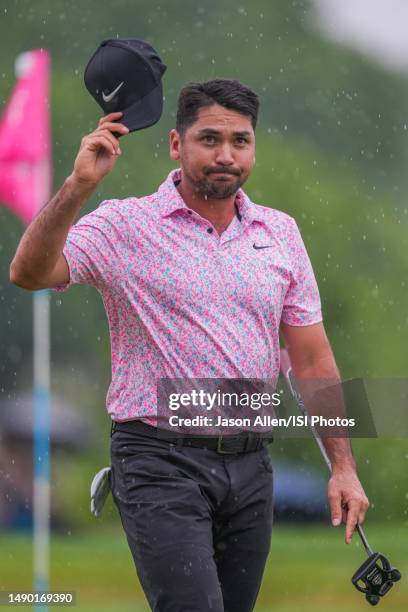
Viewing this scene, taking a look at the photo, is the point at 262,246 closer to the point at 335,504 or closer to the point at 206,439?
the point at 206,439

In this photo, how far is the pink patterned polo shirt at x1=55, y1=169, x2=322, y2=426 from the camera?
448cm

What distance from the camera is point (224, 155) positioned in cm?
464

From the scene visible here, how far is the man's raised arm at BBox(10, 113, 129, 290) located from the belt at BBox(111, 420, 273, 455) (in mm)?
549

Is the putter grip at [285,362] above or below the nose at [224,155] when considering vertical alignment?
below

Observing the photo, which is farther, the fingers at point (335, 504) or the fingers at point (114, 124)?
the fingers at point (335, 504)

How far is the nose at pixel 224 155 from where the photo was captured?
4.64 meters

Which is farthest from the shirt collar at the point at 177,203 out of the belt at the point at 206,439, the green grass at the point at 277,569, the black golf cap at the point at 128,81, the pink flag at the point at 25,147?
the green grass at the point at 277,569

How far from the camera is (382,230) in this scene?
59.7ft

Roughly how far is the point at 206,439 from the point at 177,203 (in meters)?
0.80

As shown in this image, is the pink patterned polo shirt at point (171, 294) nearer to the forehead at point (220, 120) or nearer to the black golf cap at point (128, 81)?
the forehead at point (220, 120)

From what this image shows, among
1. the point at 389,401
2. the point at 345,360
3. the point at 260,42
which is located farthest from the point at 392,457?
the point at 260,42

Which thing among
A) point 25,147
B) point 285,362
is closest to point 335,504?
point 285,362

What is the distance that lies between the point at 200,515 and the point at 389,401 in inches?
350

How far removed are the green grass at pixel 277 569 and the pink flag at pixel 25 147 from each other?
313 centimetres
